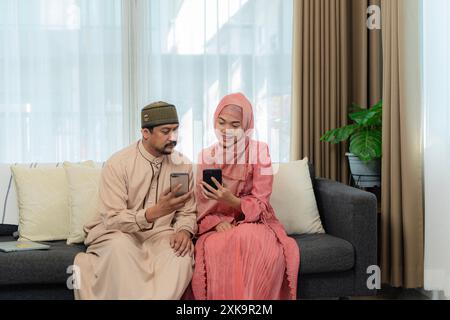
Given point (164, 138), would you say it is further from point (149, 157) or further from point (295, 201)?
point (295, 201)

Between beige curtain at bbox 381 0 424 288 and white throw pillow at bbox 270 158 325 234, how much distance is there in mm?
417

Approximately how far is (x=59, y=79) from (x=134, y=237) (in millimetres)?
1491

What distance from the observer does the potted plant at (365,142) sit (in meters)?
3.49

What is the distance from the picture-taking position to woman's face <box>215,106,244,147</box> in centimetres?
291

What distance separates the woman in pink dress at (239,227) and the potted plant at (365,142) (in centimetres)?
75

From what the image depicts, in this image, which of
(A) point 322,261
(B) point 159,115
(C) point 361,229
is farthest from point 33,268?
(C) point 361,229

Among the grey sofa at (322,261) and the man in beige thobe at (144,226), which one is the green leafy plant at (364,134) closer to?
the grey sofa at (322,261)

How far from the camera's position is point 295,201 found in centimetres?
329

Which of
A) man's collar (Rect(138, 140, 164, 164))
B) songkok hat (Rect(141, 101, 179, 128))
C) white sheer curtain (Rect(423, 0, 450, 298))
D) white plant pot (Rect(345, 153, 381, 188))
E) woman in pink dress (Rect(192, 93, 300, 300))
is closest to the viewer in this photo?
woman in pink dress (Rect(192, 93, 300, 300))

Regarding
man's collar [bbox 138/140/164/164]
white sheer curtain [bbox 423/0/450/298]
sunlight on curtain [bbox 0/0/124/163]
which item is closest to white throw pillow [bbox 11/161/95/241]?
man's collar [bbox 138/140/164/164]

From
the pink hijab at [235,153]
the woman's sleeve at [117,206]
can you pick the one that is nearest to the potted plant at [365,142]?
the pink hijab at [235,153]

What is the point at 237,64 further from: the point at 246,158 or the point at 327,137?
the point at 246,158

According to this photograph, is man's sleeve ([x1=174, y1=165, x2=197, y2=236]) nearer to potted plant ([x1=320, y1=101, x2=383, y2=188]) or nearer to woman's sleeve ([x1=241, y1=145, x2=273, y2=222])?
woman's sleeve ([x1=241, y1=145, x2=273, y2=222])
